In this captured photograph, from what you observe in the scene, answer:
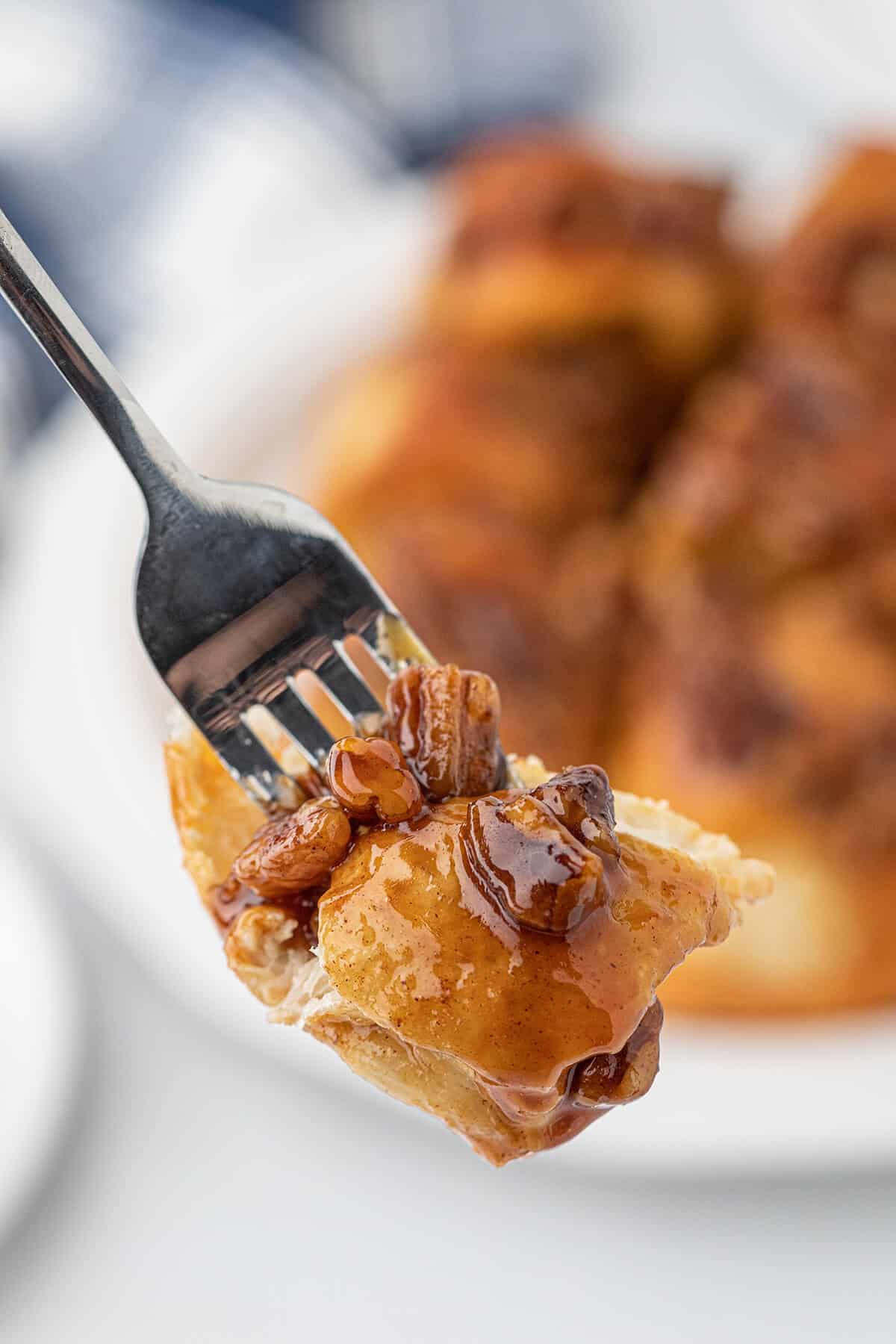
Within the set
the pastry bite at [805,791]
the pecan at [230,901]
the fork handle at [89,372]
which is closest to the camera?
the fork handle at [89,372]

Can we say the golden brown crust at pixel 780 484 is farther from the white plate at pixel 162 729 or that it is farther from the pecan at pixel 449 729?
the pecan at pixel 449 729

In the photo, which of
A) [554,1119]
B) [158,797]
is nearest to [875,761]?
[158,797]

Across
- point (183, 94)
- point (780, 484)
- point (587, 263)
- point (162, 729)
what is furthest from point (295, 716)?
point (183, 94)

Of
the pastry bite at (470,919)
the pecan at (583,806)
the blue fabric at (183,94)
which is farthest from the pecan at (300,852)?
the blue fabric at (183,94)

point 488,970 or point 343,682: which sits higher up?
point 343,682

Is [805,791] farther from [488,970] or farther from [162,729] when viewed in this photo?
[488,970]

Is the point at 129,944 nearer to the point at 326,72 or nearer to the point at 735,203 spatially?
the point at 735,203
